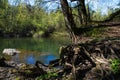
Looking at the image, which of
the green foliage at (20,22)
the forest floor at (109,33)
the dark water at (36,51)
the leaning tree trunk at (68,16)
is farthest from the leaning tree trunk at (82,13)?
the green foliage at (20,22)

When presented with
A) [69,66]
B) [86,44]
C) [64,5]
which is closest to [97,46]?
[86,44]

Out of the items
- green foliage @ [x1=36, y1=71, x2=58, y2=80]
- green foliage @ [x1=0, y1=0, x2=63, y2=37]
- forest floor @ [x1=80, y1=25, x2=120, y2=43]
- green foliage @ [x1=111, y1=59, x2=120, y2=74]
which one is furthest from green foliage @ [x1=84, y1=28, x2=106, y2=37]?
green foliage @ [x1=0, y1=0, x2=63, y2=37]

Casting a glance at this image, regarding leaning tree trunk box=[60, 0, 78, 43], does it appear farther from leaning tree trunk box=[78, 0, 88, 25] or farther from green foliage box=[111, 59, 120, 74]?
green foliage box=[111, 59, 120, 74]

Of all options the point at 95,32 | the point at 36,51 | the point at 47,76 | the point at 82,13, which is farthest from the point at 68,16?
the point at 36,51

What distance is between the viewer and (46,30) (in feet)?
295

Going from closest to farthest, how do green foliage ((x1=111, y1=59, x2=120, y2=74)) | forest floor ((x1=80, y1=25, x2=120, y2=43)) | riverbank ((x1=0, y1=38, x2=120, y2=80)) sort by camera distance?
green foliage ((x1=111, y1=59, x2=120, y2=74)) → riverbank ((x1=0, y1=38, x2=120, y2=80)) → forest floor ((x1=80, y1=25, x2=120, y2=43))

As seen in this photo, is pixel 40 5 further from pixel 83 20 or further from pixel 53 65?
pixel 53 65

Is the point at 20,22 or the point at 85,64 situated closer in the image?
the point at 85,64

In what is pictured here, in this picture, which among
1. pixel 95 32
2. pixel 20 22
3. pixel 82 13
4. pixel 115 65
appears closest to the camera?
pixel 115 65

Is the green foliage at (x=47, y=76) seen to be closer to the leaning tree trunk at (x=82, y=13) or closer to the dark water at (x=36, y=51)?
the dark water at (x=36, y=51)

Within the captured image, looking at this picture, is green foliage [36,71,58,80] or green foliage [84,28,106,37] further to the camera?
green foliage [84,28,106,37]

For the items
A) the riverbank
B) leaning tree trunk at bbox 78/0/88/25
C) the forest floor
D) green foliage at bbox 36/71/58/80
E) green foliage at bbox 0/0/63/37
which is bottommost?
green foliage at bbox 0/0/63/37

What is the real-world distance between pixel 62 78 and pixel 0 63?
17.7ft

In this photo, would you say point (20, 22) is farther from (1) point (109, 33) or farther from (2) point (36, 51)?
(1) point (109, 33)
